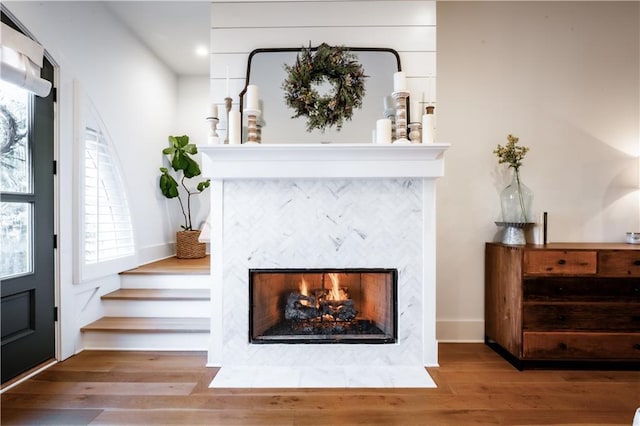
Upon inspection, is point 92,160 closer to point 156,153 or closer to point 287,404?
point 156,153

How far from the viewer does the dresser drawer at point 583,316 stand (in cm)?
234

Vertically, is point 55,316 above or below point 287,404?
above

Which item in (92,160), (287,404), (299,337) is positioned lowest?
(287,404)

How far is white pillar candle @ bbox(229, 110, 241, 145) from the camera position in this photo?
236 cm

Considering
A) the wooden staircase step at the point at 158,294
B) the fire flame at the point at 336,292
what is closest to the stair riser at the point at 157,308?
the wooden staircase step at the point at 158,294

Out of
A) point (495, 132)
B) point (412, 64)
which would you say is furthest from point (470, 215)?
point (412, 64)

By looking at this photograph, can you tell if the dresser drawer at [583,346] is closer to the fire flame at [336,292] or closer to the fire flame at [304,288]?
the fire flame at [336,292]

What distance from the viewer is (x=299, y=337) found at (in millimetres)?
2432

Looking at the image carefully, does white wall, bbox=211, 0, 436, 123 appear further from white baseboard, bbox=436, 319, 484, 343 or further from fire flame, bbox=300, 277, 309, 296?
white baseboard, bbox=436, 319, 484, 343

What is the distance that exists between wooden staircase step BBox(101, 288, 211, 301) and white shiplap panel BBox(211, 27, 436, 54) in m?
1.91

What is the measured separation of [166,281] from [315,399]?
1.80 m

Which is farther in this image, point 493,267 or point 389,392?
point 493,267

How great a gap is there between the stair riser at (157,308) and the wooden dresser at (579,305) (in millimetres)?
2408

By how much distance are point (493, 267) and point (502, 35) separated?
1891 millimetres
